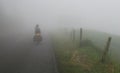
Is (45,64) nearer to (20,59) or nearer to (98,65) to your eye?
(20,59)

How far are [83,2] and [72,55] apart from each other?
148m

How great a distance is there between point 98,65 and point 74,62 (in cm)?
221

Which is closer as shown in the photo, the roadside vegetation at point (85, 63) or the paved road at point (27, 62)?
the paved road at point (27, 62)

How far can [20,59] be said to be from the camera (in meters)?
19.8

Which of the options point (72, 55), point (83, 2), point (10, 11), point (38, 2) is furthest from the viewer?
point (83, 2)

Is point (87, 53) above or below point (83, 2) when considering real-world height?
below

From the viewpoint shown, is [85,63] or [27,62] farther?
[85,63]

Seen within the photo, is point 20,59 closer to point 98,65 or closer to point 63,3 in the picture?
point 98,65

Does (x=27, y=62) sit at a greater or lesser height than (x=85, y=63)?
greater

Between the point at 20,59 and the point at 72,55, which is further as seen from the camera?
the point at 72,55

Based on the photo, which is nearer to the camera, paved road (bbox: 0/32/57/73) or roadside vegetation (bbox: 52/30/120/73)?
paved road (bbox: 0/32/57/73)

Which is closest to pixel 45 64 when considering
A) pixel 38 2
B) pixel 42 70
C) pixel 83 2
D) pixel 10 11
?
pixel 42 70

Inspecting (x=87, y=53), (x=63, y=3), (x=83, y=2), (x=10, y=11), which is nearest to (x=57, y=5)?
(x=63, y=3)

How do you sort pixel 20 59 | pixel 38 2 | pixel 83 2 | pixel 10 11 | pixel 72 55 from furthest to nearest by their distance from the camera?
1. pixel 83 2
2. pixel 38 2
3. pixel 10 11
4. pixel 72 55
5. pixel 20 59
